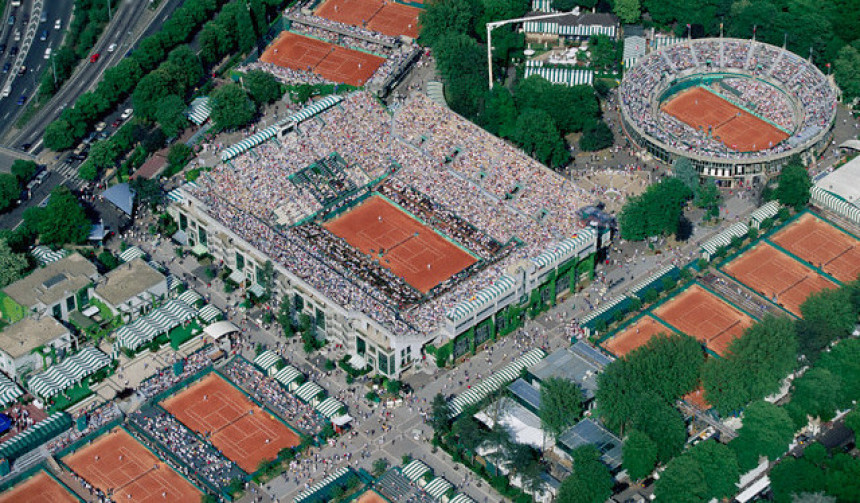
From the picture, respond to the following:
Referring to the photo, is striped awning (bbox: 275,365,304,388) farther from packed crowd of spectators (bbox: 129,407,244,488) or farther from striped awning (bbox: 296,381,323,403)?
packed crowd of spectators (bbox: 129,407,244,488)

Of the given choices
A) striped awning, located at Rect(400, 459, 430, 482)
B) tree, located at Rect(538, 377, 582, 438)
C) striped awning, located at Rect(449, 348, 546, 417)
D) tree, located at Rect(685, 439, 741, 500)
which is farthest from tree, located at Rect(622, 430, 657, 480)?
striped awning, located at Rect(400, 459, 430, 482)

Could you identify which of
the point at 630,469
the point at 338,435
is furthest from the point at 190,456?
the point at 630,469

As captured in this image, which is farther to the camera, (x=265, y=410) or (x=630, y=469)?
(x=265, y=410)

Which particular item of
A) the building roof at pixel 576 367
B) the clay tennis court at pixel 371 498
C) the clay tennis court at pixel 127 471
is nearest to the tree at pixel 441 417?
the clay tennis court at pixel 371 498

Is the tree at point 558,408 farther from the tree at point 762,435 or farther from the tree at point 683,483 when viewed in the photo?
the tree at point 762,435

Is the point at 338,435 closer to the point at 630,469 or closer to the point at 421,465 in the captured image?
the point at 421,465

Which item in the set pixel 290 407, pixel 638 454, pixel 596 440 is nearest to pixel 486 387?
pixel 596 440
